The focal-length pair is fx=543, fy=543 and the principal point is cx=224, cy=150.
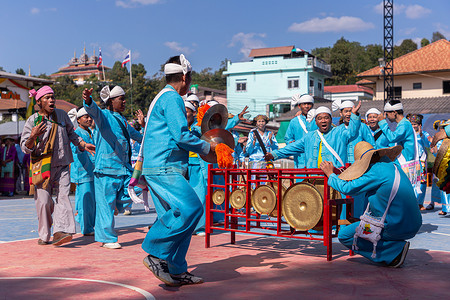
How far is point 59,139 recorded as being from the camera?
7891mm

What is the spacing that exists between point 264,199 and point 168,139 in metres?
2.32

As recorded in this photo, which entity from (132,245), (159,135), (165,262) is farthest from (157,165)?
(132,245)

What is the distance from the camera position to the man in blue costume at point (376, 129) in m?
10.7

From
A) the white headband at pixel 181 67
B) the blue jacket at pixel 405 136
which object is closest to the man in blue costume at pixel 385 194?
the white headband at pixel 181 67

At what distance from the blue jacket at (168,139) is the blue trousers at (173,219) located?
10cm

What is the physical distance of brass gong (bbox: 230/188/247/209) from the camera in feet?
24.2

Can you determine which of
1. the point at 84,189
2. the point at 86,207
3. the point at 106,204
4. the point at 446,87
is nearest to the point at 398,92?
the point at 446,87

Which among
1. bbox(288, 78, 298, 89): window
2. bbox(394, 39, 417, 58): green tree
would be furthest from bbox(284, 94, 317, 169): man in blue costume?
bbox(394, 39, 417, 58): green tree

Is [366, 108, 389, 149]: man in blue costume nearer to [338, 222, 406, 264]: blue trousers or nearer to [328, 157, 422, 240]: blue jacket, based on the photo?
[338, 222, 406, 264]: blue trousers

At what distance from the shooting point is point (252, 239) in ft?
27.0

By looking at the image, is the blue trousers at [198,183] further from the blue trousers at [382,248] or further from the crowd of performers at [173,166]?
the blue trousers at [382,248]

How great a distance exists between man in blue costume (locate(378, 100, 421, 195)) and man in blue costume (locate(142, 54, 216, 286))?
19.4 ft

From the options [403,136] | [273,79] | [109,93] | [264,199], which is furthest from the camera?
[273,79]

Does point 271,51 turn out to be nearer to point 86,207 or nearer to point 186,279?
point 86,207
